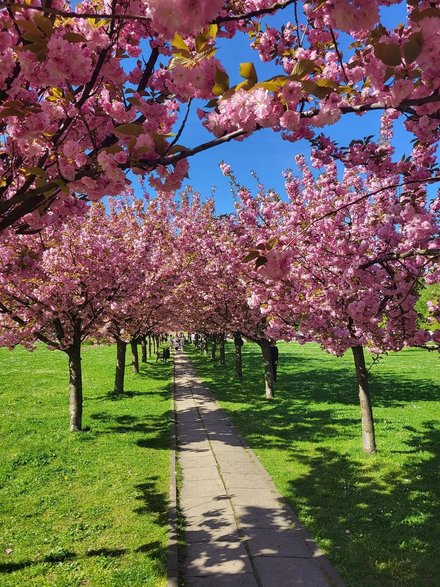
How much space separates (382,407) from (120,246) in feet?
38.8

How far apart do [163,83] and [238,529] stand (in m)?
6.36

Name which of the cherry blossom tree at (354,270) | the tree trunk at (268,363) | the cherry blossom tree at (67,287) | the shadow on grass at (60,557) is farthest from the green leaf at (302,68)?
the tree trunk at (268,363)

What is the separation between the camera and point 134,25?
450 centimetres

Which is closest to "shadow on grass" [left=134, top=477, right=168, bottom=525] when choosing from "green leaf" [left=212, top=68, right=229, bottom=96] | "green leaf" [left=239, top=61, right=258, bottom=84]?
"green leaf" [left=212, top=68, right=229, bottom=96]

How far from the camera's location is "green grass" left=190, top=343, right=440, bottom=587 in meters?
6.10

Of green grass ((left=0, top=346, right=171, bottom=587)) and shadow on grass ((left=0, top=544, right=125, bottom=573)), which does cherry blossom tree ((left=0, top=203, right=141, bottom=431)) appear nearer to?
green grass ((left=0, top=346, right=171, bottom=587))

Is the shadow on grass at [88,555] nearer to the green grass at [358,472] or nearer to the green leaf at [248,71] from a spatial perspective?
the green grass at [358,472]

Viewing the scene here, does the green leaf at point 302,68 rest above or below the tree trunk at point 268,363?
above

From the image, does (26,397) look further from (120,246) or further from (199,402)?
(120,246)

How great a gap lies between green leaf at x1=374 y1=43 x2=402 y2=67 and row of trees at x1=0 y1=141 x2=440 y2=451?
1.59 m

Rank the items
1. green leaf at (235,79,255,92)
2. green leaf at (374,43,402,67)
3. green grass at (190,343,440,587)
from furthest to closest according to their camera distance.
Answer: green grass at (190,343,440,587) → green leaf at (235,79,255,92) → green leaf at (374,43,402,67)

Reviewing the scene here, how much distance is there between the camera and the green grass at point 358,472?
20.0 feet

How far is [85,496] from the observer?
332 inches

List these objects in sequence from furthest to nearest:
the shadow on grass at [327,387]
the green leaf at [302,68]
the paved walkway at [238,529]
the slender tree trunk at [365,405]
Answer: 1. the shadow on grass at [327,387]
2. the slender tree trunk at [365,405]
3. the paved walkway at [238,529]
4. the green leaf at [302,68]
